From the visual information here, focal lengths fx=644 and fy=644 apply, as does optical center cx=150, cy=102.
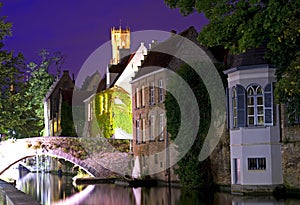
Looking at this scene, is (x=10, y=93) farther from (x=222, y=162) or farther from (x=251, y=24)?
(x=251, y=24)

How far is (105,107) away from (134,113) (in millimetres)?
6181

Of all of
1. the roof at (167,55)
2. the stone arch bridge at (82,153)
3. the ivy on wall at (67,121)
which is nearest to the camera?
the roof at (167,55)

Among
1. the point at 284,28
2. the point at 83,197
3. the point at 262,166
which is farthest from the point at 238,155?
the point at 284,28

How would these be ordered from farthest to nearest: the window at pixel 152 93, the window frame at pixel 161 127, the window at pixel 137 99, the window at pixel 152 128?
the window at pixel 137 99
the window at pixel 152 93
the window at pixel 152 128
the window frame at pixel 161 127

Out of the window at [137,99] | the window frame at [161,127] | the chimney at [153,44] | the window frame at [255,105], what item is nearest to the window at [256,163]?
the window frame at [255,105]

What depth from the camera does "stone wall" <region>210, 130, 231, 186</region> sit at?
29844 millimetres

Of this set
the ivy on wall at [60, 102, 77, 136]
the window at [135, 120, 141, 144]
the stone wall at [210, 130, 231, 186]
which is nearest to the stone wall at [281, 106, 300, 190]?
the stone wall at [210, 130, 231, 186]

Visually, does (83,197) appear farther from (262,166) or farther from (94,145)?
(94,145)

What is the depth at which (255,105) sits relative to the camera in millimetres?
26844

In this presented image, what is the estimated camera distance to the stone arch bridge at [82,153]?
4041cm

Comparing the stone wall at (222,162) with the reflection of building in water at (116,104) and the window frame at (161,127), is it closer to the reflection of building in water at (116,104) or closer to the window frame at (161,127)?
the window frame at (161,127)

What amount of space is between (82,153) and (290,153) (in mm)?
17740

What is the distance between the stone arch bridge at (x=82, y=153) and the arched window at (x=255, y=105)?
15431 millimetres

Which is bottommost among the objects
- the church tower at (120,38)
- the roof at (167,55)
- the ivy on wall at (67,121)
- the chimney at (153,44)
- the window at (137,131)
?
the window at (137,131)
